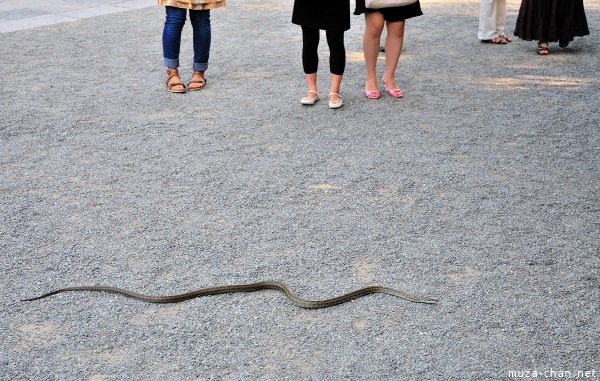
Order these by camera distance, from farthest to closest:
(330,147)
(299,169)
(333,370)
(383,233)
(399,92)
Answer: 1. (399,92)
2. (330,147)
3. (299,169)
4. (383,233)
5. (333,370)

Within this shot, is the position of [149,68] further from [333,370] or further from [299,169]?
[333,370]

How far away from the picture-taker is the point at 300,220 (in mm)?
4133

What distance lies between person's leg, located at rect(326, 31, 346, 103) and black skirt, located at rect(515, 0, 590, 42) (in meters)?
3.22

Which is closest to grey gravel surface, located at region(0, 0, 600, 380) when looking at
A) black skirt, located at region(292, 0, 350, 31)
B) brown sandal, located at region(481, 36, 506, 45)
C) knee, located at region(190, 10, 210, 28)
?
knee, located at region(190, 10, 210, 28)

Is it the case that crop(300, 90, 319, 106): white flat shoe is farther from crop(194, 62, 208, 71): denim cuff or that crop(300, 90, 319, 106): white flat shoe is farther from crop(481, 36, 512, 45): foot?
crop(481, 36, 512, 45): foot

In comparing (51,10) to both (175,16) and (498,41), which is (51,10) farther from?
(498,41)

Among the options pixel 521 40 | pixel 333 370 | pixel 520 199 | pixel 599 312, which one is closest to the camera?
pixel 333 370

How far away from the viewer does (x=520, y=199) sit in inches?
170

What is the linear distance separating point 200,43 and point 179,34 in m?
0.24

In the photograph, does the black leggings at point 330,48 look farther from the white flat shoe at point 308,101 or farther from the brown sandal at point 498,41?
the brown sandal at point 498,41

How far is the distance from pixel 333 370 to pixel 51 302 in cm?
155

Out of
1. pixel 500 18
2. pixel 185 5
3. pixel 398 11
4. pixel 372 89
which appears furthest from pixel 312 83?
pixel 500 18

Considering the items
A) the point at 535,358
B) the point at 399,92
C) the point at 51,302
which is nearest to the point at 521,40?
the point at 399,92

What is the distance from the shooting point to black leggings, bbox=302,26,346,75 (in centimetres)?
596
